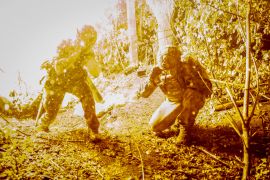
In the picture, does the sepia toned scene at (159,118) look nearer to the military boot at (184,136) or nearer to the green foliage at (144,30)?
the military boot at (184,136)

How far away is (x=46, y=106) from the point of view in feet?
17.7

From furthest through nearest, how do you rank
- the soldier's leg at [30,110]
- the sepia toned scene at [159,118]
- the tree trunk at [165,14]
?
the tree trunk at [165,14], the soldier's leg at [30,110], the sepia toned scene at [159,118]

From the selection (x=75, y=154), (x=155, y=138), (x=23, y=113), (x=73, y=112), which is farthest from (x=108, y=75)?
(x=75, y=154)

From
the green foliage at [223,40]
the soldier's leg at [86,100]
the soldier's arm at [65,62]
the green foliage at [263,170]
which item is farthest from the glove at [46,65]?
the green foliage at [263,170]

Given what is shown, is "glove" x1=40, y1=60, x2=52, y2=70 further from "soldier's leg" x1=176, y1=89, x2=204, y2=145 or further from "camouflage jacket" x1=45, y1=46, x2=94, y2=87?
"soldier's leg" x1=176, y1=89, x2=204, y2=145

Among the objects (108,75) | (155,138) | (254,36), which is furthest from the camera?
(108,75)

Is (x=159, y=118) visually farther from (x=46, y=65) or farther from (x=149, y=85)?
(x=46, y=65)

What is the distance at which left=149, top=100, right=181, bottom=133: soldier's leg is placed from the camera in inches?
219

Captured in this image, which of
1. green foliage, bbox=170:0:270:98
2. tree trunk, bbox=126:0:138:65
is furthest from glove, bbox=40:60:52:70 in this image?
tree trunk, bbox=126:0:138:65

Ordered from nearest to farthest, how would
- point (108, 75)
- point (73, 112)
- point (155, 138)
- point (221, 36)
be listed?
point (155, 138)
point (221, 36)
point (73, 112)
point (108, 75)

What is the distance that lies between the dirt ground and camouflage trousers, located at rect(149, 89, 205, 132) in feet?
1.29

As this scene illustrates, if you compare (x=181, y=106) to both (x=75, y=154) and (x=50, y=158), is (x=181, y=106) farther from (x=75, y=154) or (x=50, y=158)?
(x=50, y=158)

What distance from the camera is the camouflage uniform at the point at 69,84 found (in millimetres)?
5211

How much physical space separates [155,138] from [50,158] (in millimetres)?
2311
